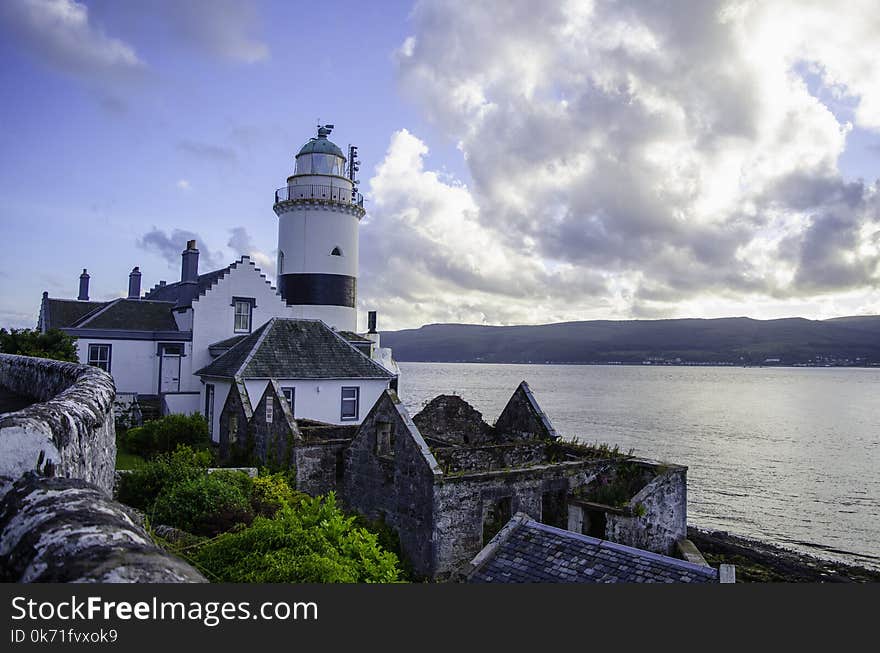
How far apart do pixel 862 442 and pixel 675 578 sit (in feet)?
247

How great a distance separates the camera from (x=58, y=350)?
26172 mm

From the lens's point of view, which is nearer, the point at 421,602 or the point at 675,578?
the point at 421,602

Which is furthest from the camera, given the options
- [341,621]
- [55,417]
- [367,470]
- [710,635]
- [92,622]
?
[367,470]

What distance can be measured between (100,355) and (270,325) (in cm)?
985

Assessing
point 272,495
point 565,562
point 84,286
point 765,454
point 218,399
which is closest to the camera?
point 565,562

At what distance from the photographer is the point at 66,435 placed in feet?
15.9

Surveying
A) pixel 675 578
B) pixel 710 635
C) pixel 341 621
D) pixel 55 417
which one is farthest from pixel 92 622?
pixel 675 578

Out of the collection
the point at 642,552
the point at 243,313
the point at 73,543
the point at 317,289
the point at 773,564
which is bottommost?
the point at 773,564

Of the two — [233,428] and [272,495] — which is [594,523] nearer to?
[272,495]

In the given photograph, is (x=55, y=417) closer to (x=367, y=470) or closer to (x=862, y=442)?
(x=367, y=470)

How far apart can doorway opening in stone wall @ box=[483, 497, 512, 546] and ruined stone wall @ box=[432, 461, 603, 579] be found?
2.9 inches

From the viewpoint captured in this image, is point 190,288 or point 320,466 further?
point 190,288

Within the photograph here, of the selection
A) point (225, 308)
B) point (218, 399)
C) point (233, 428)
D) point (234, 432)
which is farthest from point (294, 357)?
point (225, 308)

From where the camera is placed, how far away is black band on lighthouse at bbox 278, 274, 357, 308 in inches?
1665
